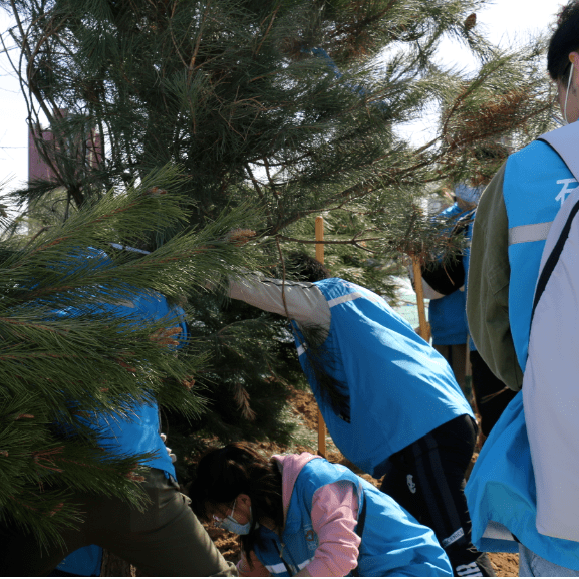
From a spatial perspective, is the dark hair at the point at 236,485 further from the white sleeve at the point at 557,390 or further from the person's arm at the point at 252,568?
the white sleeve at the point at 557,390

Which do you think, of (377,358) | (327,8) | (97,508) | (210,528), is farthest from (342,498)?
(327,8)

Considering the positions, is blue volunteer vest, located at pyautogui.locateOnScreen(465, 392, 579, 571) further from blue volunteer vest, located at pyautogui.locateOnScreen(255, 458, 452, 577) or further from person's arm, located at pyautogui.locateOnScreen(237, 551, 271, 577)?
person's arm, located at pyautogui.locateOnScreen(237, 551, 271, 577)

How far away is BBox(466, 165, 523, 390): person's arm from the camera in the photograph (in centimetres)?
107

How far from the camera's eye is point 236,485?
194 centimetres

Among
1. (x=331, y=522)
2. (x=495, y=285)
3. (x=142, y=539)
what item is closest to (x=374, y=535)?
(x=331, y=522)

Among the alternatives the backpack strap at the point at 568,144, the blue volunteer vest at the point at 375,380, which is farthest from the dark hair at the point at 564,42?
the blue volunteer vest at the point at 375,380

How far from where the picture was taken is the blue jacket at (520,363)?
0.95 metres

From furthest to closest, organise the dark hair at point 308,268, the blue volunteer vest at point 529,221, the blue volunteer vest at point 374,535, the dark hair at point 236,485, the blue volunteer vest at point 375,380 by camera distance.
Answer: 1. the dark hair at point 308,268
2. the blue volunteer vest at point 375,380
3. the dark hair at point 236,485
4. the blue volunteer vest at point 374,535
5. the blue volunteer vest at point 529,221

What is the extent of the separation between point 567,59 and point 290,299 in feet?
3.81

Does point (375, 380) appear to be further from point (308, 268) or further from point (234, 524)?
point (234, 524)

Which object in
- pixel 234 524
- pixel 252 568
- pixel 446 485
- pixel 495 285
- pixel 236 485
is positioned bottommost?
pixel 252 568

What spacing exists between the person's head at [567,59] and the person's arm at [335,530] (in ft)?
4.11

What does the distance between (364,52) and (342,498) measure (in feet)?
5.90

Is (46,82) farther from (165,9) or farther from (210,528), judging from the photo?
(210,528)
